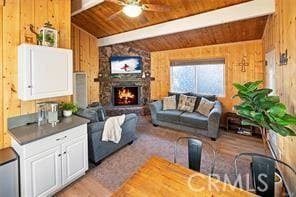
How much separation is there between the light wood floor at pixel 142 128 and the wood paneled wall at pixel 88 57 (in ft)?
6.87

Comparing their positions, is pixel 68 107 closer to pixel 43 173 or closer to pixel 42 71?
pixel 42 71

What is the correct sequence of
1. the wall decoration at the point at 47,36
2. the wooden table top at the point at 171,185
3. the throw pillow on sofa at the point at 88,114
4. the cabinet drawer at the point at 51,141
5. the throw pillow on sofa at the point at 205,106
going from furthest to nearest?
the throw pillow on sofa at the point at 205,106 → the throw pillow on sofa at the point at 88,114 → the wall decoration at the point at 47,36 → the cabinet drawer at the point at 51,141 → the wooden table top at the point at 171,185

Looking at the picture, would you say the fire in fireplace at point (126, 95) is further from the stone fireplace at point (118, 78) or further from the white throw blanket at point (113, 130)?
the white throw blanket at point (113, 130)

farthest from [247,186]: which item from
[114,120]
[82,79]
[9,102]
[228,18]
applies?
[82,79]

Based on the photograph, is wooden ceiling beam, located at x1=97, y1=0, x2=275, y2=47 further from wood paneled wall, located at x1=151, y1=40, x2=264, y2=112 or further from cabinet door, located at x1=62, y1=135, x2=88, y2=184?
cabinet door, located at x1=62, y1=135, x2=88, y2=184

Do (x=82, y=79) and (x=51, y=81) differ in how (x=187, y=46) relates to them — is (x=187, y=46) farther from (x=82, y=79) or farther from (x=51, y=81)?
(x=51, y=81)

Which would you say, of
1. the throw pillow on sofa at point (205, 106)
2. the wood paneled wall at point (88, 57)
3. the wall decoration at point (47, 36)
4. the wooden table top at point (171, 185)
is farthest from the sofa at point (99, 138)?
the wood paneled wall at point (88, 57)

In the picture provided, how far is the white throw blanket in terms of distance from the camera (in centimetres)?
340

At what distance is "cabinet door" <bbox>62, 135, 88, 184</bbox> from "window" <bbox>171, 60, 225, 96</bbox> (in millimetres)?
4444

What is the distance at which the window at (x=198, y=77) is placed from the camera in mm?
5771

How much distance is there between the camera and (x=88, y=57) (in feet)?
21.4

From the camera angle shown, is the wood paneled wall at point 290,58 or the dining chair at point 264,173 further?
the wood paneled wall at point 290,58

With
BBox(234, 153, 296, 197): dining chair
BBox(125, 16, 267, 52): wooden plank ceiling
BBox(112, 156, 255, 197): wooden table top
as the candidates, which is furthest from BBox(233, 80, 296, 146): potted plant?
BBox(125, 16, 267, 52): wooden plank ceiling

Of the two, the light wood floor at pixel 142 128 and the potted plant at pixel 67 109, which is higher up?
the potted plant at pixel 67 109
